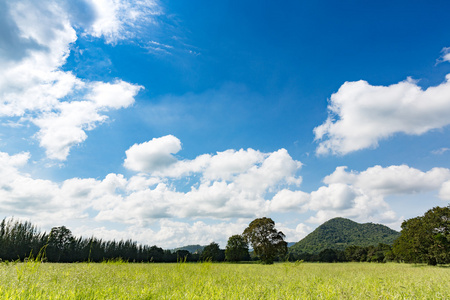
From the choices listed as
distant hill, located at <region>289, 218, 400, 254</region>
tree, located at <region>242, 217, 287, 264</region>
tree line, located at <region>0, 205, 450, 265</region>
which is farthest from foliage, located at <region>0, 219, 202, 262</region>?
distant hill, located at <region>289, 218, 400, 254</region>

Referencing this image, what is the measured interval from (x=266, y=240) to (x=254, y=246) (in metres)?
2.74

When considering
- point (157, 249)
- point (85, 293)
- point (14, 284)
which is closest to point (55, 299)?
point (85, 293)

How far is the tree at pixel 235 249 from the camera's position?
209ft

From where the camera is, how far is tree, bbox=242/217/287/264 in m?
47.0

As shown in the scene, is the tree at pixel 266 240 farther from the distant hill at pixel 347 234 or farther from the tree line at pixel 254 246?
the distant hill at pixel 347 234

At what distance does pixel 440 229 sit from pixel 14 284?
171 ft

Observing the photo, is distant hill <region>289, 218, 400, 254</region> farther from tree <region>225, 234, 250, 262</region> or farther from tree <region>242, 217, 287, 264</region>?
tree <region>242, 217, 287, 264</region>

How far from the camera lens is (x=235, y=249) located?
64.4 m

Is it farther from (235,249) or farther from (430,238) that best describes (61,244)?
(430,238)

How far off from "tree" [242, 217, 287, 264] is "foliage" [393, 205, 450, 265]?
22.0 meters

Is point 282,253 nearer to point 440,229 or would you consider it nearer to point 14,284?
point 440,229

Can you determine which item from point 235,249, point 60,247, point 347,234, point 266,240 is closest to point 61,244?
point 60,247

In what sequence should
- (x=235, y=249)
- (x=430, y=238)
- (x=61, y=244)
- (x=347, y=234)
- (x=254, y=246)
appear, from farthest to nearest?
(x=347, y=234)
(x=235, y=249)
(x=61, y=244)
(x=254, y=246)
(x=430, y=238)

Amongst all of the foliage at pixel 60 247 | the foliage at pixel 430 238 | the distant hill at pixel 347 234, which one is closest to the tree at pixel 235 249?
the foliage at pixel 60 247
